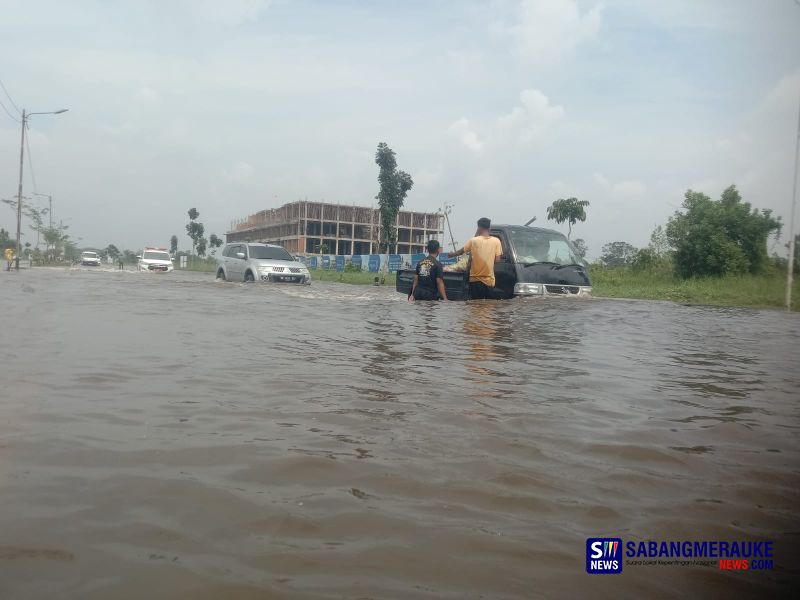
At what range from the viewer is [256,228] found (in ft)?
239

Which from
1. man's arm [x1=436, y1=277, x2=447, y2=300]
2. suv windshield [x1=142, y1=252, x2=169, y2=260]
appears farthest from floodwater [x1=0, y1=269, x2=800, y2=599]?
suv windshield [x1=142, y1=252, x2=169, y2=260]

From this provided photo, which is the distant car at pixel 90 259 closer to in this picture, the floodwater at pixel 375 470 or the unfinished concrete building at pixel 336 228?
the unfinished concrete building at pixel 336 228

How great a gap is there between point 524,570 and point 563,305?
25.6ft

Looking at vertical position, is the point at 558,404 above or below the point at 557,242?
below

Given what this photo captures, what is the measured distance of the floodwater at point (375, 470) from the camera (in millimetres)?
1687

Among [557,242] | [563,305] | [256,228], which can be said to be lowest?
[563,305]

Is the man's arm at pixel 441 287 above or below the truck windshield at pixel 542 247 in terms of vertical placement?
below

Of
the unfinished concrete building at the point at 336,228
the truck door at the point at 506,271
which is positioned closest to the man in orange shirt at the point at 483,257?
the truck door at the point at 506,271

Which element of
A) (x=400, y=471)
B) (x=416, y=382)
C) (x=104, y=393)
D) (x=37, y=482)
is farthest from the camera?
(x=416, y=382)

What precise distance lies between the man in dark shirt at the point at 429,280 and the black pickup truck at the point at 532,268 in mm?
175

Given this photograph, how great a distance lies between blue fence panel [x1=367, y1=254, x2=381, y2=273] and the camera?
34.7 metres

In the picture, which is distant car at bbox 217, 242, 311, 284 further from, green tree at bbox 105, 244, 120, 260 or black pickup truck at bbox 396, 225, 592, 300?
green tree at bbox 105, 244, 120, 260

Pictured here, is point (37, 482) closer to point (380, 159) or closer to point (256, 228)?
point (380, 159)

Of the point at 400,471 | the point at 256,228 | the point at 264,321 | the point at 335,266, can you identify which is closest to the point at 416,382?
the point at 400,471
